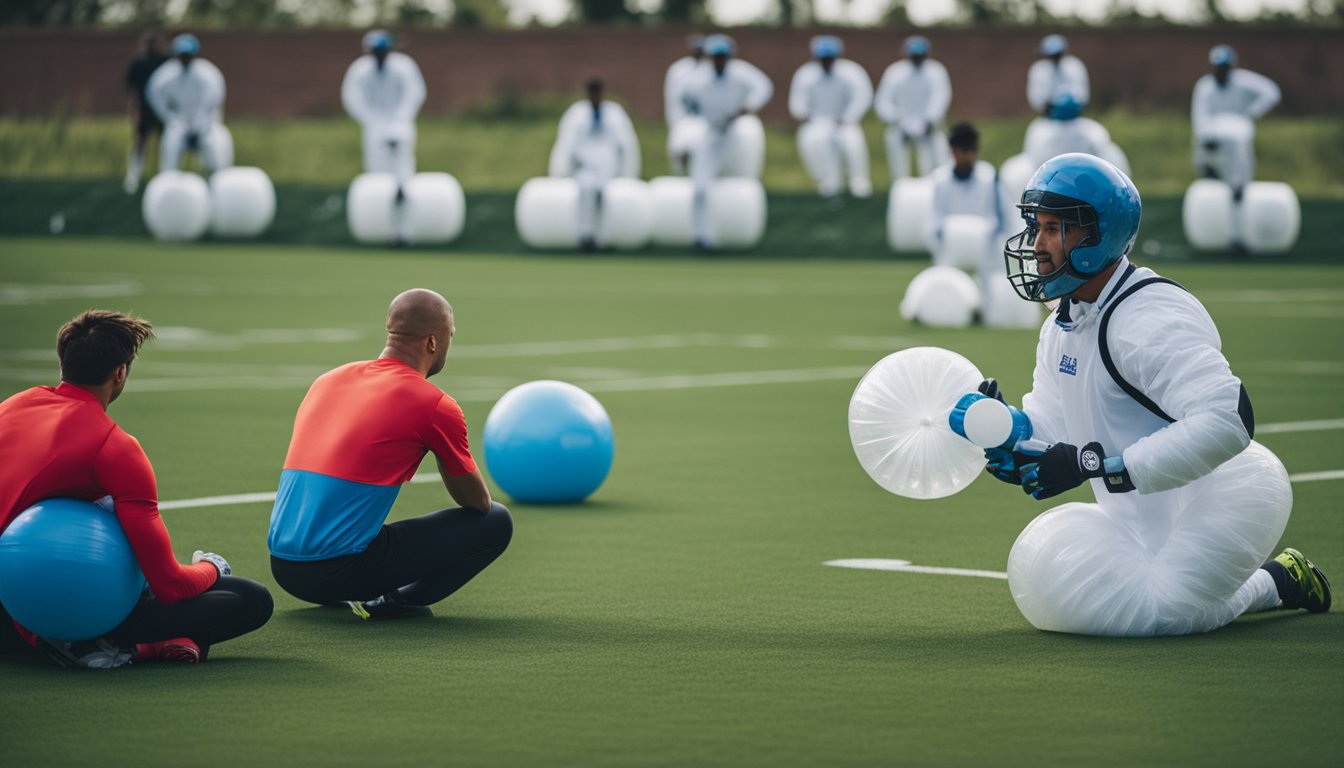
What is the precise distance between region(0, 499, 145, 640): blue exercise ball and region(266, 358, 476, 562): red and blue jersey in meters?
0.94

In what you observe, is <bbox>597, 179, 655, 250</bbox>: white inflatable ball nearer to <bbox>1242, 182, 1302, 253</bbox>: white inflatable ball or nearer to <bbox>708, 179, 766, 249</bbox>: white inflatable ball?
<bbox>708, 179, 766, 249</bbox>: white inflatable ball

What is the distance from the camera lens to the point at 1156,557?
792cm

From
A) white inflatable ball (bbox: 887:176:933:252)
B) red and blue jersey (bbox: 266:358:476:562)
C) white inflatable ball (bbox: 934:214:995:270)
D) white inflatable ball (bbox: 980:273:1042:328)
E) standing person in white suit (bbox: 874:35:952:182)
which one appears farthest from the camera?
standing person in white suit (bbox: 874:35:952:182)

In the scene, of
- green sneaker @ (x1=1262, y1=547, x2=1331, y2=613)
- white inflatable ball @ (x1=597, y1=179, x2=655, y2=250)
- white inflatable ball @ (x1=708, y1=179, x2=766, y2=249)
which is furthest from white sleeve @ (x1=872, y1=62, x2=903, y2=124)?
green sneaker @ (x1=1262, y1=547, x2=1331, y2=613)

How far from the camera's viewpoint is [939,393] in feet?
26.3

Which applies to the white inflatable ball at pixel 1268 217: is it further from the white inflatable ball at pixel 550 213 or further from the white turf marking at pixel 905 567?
the white turf marking at pixel 905 567

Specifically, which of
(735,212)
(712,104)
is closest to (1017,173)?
(735,212)

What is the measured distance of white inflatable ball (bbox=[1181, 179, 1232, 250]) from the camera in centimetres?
3312

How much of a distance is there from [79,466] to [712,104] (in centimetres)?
2891

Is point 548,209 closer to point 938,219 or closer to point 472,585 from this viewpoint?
point 938,219

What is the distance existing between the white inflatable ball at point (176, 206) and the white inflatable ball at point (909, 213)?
12.2 m

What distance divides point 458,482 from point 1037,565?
7.31ft

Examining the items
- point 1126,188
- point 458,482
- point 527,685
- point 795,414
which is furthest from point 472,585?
point 795,414

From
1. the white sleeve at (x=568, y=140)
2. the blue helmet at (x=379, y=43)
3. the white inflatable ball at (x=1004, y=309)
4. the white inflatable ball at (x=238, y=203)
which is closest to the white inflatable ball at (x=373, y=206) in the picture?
the white inflatable ball at (x=238, y=203)
